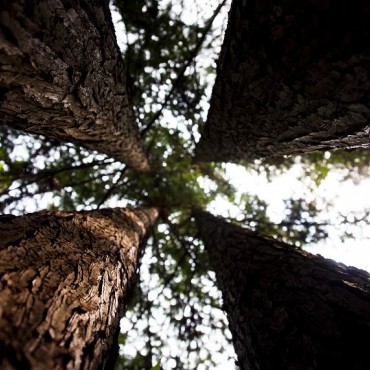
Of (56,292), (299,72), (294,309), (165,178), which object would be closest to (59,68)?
(56,292)

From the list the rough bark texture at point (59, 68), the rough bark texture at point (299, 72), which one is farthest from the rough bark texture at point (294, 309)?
the rough bark texture at point (59, 68)

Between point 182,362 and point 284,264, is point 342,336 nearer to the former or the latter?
point 284,264

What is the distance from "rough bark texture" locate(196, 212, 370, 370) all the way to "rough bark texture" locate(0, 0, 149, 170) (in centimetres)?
189

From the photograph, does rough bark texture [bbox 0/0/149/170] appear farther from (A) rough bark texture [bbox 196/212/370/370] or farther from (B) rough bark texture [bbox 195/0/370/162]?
(A) rough bark texture [bbox 196/212/370/370]

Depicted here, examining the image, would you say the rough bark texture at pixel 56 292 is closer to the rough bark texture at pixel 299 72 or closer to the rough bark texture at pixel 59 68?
the rough bark texture at pixel 59 68

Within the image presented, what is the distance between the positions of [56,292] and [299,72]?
1635 mm

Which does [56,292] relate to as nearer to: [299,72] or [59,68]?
[59,68]

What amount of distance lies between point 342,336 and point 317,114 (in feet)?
4.11

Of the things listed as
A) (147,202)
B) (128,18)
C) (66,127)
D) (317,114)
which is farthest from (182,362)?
(128,18)

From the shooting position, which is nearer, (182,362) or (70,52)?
(70,52)

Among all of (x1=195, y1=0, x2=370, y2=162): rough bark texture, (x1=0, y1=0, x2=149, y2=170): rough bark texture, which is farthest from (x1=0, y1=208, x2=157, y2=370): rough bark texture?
(x1=195, y1=0, x2=370, y2=162): rough bark texture

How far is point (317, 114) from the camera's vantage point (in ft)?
6.34

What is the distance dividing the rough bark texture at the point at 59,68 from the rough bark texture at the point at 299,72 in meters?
0.85

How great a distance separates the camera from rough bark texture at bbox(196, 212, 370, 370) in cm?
168
